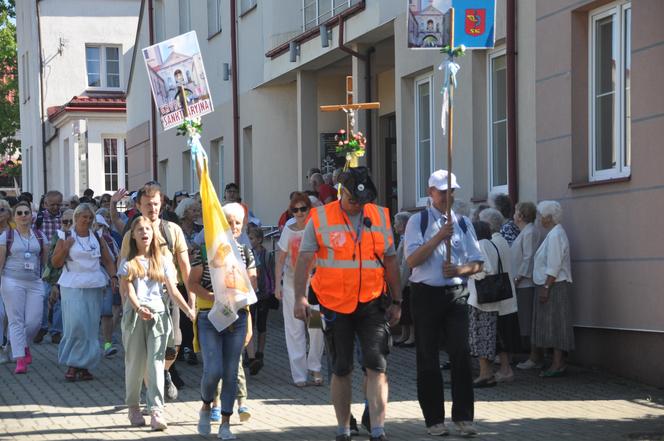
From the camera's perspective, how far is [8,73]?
55.4 m

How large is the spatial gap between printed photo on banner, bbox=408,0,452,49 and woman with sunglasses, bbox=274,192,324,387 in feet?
6.07

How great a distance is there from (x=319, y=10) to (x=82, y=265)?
9164 millimetres

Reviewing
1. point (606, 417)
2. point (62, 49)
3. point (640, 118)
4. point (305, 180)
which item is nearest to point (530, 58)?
point (640, 118)

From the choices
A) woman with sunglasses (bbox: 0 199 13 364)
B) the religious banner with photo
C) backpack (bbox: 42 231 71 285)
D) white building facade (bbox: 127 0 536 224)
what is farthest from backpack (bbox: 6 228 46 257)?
the religious banner with photo

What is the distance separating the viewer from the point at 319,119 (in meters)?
22.8

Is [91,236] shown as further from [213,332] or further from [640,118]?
[640,118]

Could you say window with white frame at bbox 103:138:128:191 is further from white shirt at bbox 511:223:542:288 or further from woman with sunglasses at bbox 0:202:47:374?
white shirt at bbox 511:223:542:288

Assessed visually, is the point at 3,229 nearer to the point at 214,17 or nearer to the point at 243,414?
the point at 243,414

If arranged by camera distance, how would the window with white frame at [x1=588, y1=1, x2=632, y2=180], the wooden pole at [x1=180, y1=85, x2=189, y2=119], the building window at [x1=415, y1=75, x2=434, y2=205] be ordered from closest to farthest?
1. the wooden pole at [x1=180, y1=85, x2=189, y2=119]
2. the window with white frame at [x1=588, y1=1, x2=632, y2=180]
3. the building window at [x1=415, y1=75, x2=434, y2=205]

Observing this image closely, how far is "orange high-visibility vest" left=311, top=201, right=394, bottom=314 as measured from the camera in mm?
8852

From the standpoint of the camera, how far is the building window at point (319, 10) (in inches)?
776

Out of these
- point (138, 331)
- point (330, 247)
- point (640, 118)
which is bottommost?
point (138, 331)

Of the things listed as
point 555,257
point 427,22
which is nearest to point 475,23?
point 427,22

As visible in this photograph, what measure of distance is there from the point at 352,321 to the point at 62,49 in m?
36.5
